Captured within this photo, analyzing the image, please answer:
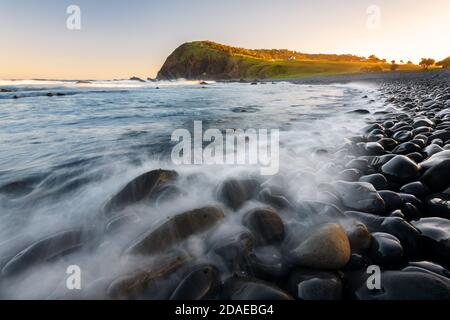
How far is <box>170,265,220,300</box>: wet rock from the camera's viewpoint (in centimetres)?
167

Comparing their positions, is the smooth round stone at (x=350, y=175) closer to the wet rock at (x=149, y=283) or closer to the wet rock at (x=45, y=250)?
the wet rock at (x=149, y=283)

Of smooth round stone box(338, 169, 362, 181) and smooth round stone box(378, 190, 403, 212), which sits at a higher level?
smooth round stone box(338, 169, 362, 181)

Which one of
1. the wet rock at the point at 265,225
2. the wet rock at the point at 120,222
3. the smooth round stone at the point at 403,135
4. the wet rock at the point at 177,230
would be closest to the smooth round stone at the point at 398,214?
the wet rock at the point at 265,225

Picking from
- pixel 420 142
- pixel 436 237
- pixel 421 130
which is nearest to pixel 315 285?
pixel 436 237

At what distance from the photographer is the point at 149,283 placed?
5.85 ft

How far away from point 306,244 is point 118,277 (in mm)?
1431

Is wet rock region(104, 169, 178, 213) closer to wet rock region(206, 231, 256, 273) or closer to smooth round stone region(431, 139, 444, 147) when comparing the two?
wet rock region(206, 231, 256, 273)

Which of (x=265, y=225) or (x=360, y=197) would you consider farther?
(x=360, y=197)

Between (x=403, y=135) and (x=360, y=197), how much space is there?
272 cm

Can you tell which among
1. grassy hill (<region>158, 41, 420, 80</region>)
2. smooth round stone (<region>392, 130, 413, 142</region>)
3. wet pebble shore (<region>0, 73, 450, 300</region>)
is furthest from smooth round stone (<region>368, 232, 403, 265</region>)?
grassy hill (<region>158, 41, 420, 80</region>)

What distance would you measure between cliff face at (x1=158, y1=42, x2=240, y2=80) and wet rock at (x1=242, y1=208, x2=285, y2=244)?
103 meters

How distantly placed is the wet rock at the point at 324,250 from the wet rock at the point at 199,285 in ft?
2.06

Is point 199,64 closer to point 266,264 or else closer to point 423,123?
point 423,123

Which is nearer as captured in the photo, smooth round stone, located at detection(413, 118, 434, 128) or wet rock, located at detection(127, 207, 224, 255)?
wet rock, located at detection(127, 207, 224, 255)
